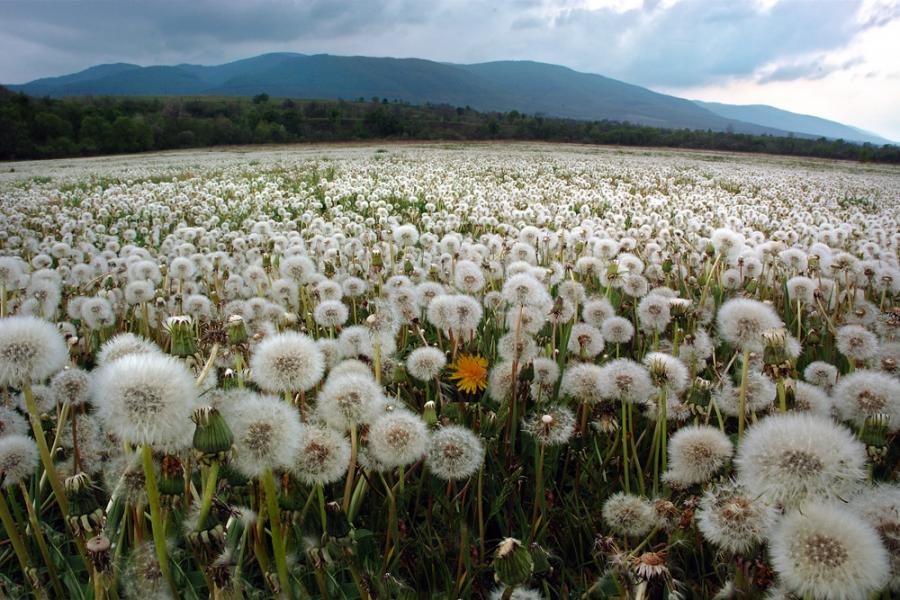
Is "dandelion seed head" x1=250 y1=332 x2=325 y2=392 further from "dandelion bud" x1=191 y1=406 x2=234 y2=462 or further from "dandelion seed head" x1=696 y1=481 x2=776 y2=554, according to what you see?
"dandelion seed head" x1=696 y1=481 x2=776 y2=554

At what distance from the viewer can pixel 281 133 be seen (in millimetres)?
57156

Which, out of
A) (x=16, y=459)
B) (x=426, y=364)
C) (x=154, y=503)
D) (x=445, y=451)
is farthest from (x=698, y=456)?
(x=16, y=459)

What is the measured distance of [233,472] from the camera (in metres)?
1.47

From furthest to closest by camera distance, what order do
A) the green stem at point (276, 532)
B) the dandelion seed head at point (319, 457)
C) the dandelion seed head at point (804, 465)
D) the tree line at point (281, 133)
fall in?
1. the tree line at point (281, 133)
2. the dandelion seed head at point (319, 457)
3. the green stem at point (276, 532)
4. the dandelion seed head at point (804, 465)

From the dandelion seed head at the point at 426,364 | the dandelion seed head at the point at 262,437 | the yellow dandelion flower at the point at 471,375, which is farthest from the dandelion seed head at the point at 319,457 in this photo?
the yellow dandelion flower at the point at 471,375

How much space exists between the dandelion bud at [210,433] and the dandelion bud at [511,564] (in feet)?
Result: 2.21

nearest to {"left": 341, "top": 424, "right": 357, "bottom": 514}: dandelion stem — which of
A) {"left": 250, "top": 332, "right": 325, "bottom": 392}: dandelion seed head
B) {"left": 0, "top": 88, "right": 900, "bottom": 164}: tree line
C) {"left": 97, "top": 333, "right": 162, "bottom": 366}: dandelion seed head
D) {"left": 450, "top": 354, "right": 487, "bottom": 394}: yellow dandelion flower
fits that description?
{"left": 250, "top": 332, "right": 325, "bottom": 392}: dandelion seed head

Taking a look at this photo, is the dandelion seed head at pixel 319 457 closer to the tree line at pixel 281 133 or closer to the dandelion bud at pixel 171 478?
the dandelion bud at pixel 171 478

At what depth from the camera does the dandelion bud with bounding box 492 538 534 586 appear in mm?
1236

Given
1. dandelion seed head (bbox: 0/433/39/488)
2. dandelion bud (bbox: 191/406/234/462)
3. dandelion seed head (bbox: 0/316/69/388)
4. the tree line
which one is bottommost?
dandelion seed head (bbox: 0/433/39/488)

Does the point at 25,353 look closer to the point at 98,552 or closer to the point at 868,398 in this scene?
the point at 98,552

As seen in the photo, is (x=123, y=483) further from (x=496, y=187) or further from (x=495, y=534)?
(x=496, y=187)

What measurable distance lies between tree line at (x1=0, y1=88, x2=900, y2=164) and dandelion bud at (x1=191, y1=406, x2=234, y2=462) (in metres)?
51.5

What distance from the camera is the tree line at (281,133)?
46562 millimetres
